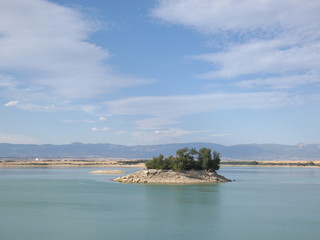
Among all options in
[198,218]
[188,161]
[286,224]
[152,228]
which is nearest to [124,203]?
[198,218]

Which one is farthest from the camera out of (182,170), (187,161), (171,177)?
(187,161)

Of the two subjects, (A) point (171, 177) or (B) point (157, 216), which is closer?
(B) point (157, 216)

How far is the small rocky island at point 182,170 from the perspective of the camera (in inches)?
2884

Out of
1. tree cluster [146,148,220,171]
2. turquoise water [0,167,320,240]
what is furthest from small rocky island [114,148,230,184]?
turquoise water [0,167,320,240]

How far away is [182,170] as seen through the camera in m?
75.1

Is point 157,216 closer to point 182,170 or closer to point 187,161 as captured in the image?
point 182,170

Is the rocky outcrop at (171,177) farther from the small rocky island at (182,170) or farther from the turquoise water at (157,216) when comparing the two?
the turquoise water at (157,216)

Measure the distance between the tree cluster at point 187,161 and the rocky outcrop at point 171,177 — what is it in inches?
52.0

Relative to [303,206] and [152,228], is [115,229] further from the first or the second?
[303,206]

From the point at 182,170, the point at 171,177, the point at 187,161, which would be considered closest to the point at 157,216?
the point at 171,177

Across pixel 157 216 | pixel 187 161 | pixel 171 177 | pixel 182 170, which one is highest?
pixel 187 161

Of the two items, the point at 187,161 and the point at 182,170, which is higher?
the point at 187,161

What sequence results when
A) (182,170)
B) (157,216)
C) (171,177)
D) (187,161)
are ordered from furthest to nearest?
(187,161)
(182,170)
(171,177)
(157,216)

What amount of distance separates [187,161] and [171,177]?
4931mm
